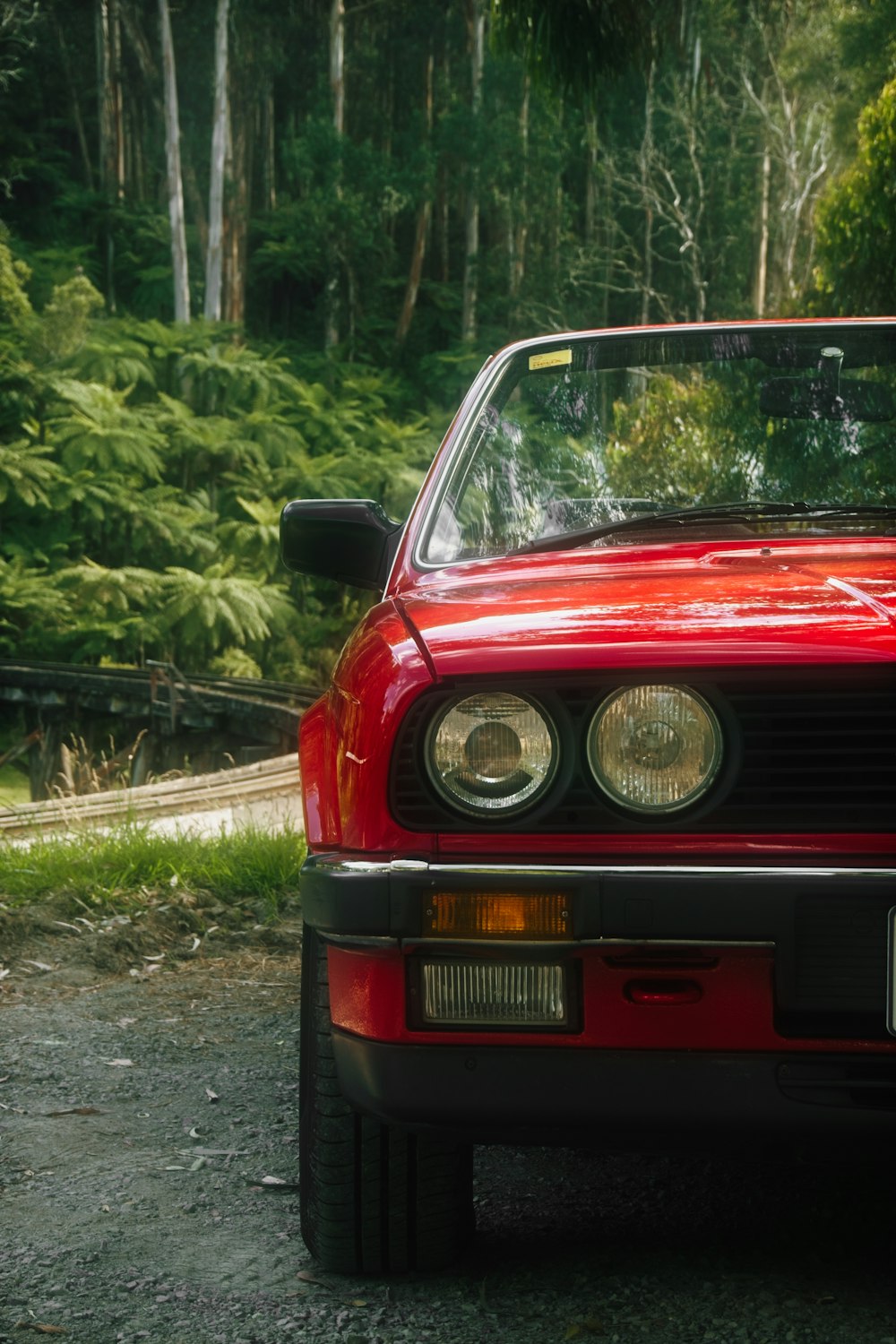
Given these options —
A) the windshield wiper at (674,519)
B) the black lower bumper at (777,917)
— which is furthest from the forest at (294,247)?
the black lower bumper at (777,917)

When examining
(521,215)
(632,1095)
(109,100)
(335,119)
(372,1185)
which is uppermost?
(109,100)

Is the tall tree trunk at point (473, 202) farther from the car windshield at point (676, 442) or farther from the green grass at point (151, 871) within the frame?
the car windshield at point (676, 442)

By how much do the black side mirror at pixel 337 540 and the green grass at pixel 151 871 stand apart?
250 cm

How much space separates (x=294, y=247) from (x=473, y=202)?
16.8 feet

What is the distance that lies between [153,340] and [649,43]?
2686 centimetres

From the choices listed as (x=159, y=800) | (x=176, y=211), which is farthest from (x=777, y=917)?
(x=176, y=211)

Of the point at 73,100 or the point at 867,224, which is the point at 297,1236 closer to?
the point at 867,224

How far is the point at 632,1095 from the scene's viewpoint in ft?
6.92

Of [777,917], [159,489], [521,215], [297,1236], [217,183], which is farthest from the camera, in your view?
[521,215]

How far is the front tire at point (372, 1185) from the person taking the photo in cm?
244

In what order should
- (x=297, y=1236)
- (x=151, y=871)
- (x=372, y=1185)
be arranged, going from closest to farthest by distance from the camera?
1. (x=372, y=1185)
2. (x=297, y=1236)
3. (x=151, y=871)

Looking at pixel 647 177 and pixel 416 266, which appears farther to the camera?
pixel 416 266

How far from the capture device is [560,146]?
43188 mm

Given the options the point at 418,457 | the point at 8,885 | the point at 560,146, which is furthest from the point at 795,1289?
the point at 560,146
